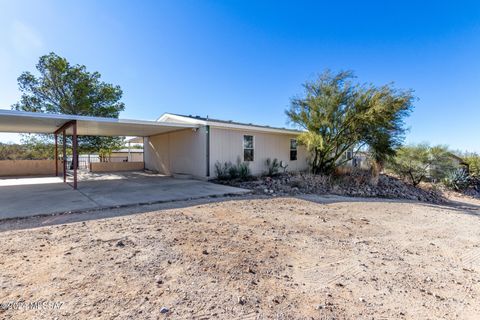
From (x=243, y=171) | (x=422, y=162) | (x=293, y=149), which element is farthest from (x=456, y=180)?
(x=243, y=171)

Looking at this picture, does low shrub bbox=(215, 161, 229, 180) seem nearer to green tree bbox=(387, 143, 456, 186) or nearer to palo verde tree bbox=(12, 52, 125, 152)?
green tree bbox=(387, 143, 456, 186)

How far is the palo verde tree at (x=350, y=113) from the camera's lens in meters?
8.88

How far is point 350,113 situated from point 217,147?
19.0 ft

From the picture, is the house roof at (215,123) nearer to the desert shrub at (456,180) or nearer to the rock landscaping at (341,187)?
the rock landscaping at (341,187)

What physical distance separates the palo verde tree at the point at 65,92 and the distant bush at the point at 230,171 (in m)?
9.20

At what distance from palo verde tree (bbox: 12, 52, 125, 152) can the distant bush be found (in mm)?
9198

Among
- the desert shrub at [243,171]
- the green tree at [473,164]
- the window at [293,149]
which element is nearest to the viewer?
the desert shrub at [243,171]

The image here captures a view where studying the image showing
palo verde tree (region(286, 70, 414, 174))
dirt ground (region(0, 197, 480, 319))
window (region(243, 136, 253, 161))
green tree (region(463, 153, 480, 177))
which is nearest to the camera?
dirt ground (region(0, 197, 480, 319))

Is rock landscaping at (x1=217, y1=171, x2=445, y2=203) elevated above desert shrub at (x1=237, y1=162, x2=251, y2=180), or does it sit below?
below

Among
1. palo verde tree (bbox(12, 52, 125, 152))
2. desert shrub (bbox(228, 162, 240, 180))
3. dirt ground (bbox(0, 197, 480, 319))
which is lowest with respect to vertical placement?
dirt ground (bbox(0, 197, 480, 319))

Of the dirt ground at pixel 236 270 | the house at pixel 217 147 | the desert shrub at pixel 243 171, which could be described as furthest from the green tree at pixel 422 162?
the dirt ground at pixel 236 270

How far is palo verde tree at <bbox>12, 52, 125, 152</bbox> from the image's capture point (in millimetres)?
13109

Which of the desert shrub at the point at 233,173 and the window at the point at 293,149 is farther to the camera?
the window at the point at 293,149

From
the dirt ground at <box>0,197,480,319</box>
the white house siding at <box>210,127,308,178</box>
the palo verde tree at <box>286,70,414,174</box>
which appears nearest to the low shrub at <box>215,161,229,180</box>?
the white house siding at <box>210,127,308,178</box>
